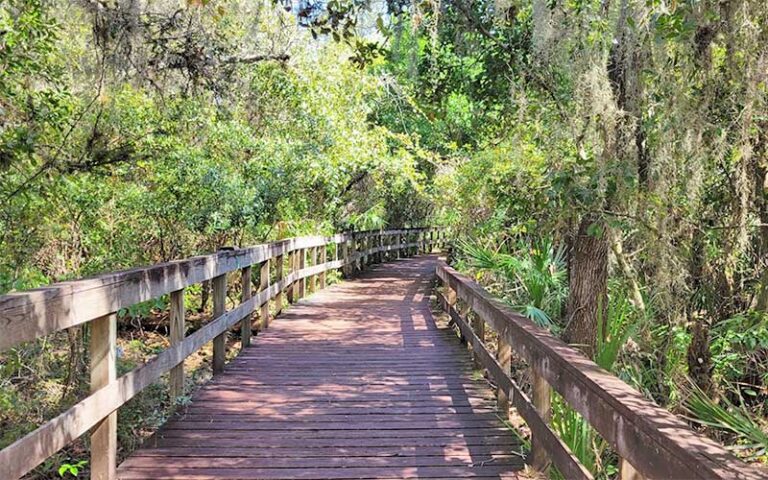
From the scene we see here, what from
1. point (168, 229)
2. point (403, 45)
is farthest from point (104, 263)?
point (403, 45)

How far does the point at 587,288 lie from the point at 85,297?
145 inches

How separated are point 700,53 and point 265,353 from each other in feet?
14.7

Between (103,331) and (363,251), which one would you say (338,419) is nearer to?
(103,331)

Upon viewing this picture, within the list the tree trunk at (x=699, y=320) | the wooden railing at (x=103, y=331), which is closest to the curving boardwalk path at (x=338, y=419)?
the wooden railing at (x=103, y=331)

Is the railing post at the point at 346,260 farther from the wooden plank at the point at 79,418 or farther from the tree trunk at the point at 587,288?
the wooden plank at the point at 79,418

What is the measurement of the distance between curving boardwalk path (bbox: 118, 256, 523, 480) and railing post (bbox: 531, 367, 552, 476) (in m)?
0.19

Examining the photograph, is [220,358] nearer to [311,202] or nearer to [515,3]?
[515,3]

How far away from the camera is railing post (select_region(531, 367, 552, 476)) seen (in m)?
3.23

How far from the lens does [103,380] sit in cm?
306

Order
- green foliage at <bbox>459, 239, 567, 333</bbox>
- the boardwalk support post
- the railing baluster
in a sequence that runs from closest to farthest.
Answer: the boardwalk support post → green foliage at <bbox>459, 239, 567, 333</bbox> → the railing baluster

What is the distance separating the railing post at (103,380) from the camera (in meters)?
3.04

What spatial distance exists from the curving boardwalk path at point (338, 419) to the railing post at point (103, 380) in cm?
21

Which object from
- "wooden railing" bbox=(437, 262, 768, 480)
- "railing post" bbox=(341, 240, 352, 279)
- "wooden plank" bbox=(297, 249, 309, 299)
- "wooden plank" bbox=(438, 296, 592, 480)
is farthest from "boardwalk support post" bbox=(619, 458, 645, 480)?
"railing post" bbox=(341, 240, 352, 279)

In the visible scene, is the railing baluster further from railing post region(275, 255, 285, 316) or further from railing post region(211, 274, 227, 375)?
railing post region(211, 274, 227, 375)
